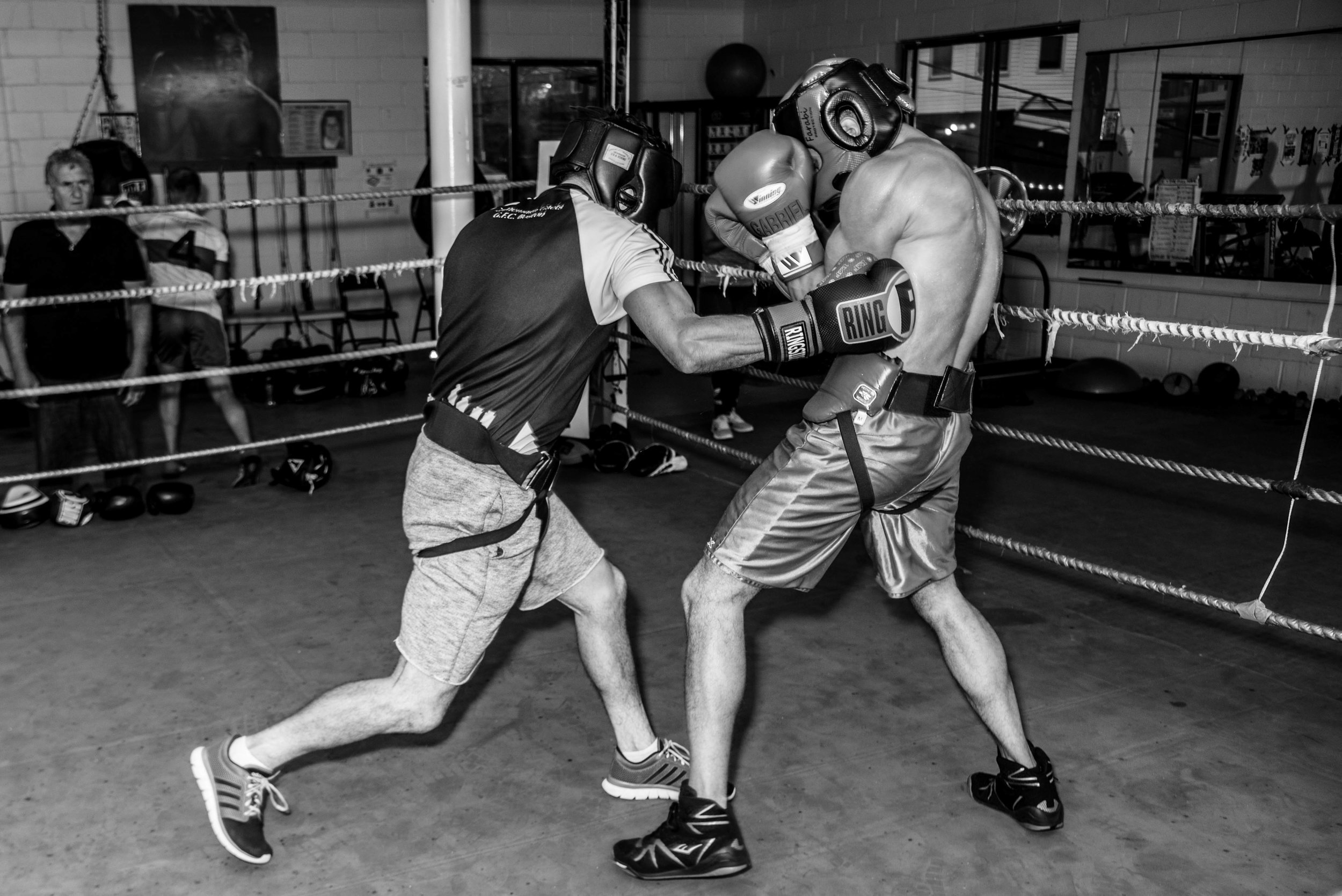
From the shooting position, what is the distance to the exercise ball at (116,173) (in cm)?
484

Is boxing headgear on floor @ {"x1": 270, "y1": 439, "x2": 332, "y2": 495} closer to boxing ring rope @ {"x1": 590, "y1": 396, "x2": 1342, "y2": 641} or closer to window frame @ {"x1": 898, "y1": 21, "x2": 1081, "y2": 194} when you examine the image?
boxing ring rope @ {"x1": 590, "y1": 396, "x2": 1342, "y2": 641}

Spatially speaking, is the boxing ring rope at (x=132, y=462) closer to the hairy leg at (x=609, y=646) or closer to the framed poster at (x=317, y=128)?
the hairy leg at (x=609, y=646)

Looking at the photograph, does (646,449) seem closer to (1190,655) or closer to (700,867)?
(1190,655)

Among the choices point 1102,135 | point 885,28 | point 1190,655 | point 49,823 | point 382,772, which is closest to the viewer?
point 49,823

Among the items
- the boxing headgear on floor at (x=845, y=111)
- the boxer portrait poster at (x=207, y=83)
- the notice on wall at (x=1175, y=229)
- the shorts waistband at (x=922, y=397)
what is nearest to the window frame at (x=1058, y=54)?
the notice on wall at (x=1175, y=229)

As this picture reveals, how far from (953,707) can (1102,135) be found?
598 centimetres

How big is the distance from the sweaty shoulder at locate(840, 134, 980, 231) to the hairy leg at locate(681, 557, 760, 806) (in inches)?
26.2

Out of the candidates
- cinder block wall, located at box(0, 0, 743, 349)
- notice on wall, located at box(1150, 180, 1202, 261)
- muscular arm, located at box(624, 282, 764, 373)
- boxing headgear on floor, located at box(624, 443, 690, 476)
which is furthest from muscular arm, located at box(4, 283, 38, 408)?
notice on wall, located at box(1150, 180, 1202, 261)

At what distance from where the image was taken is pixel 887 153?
212 centimetres

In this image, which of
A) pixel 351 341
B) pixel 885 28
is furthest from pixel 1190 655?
pixel 885 28

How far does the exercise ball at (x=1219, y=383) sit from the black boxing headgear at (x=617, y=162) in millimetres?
5736

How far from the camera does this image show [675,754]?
241cm

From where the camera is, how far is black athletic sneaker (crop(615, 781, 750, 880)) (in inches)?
81.8

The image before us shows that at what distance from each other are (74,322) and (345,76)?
4.50 m
